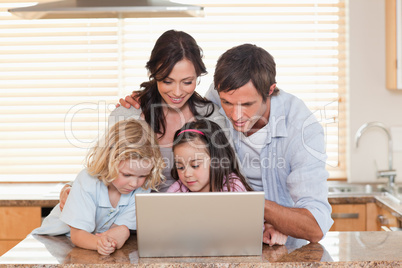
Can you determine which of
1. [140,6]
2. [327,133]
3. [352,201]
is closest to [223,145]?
[140,6]

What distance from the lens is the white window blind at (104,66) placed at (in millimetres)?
3350

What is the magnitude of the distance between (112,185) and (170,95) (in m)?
0.42

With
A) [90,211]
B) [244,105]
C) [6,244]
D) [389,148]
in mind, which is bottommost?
[6,244]

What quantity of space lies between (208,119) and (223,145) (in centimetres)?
16

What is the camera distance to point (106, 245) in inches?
59.5

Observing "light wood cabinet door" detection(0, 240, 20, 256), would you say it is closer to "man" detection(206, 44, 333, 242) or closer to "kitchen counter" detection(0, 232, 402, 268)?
"kitchen counter" detection(0, 232, 402, 268)

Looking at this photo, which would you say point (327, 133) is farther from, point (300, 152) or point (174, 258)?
point (174, 258)

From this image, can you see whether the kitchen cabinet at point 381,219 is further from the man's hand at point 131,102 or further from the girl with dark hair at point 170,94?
the man's hand at point 131,102

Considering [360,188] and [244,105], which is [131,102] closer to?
[244,105]

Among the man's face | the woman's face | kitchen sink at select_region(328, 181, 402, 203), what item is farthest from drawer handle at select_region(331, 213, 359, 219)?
the woman's face

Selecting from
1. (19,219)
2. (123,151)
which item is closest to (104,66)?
(19,219)

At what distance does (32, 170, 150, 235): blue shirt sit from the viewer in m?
1.66

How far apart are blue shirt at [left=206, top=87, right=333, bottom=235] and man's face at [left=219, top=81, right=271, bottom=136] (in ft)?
0.29

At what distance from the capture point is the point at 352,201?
9.53 ft
